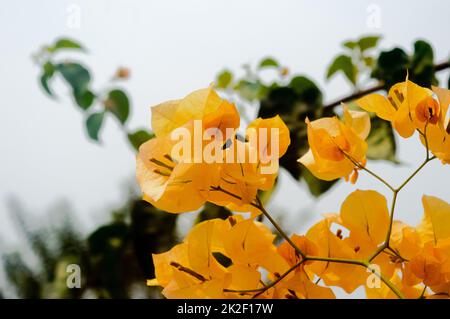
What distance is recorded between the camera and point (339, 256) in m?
0.20

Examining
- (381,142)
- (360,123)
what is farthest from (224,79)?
(360,123)

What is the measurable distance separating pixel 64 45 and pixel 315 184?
16.5 inches

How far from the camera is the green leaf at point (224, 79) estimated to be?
2.25 feet

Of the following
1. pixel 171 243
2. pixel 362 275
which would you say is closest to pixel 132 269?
pixel 171 243

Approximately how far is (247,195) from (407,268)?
8 cm

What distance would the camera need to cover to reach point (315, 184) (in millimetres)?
442

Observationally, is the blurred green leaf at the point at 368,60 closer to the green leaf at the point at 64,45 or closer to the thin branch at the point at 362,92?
the thin branch at the point at 362,92

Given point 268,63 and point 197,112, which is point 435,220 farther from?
point 268,63

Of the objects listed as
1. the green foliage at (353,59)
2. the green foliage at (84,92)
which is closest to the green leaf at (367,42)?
the green foliage at (353,59)

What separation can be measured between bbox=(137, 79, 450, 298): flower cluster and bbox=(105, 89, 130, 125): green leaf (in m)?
0.40

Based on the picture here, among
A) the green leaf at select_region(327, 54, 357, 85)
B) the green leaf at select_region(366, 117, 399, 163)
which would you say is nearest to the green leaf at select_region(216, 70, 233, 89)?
the green leaf at select_region(327, 54, 357, 85)

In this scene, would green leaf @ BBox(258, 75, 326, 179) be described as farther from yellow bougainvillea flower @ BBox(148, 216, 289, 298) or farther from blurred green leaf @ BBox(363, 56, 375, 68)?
yellow bougainvillea flower @ BBox(148, 216, 289, 298)

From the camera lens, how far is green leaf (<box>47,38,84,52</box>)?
67 centimetres

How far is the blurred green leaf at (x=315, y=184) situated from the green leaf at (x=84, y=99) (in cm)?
32
